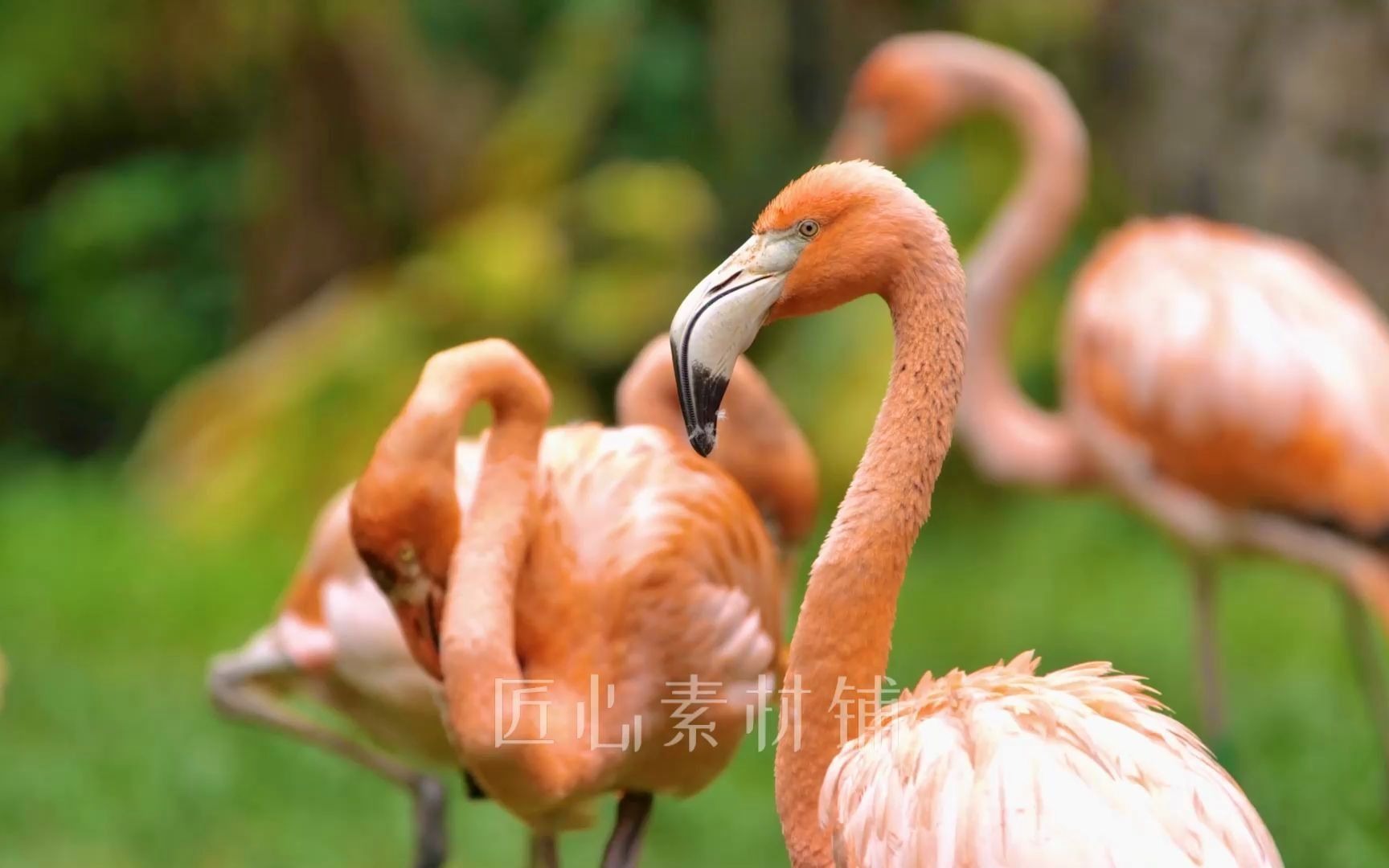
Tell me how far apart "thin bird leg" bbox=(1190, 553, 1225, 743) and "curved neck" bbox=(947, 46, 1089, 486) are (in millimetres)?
485

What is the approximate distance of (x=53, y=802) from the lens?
496 centimetres

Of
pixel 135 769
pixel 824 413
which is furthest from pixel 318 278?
pixel 135 769

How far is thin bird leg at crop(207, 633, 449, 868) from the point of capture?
4020 mm

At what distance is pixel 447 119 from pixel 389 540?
595 centimetres

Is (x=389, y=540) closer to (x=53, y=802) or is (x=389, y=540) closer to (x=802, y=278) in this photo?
(x=802, y=278)

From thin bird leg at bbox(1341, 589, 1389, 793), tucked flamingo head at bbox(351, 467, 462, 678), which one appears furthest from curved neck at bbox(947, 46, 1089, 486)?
tucked flamingo head at bbox(351, 467, 462, 678)

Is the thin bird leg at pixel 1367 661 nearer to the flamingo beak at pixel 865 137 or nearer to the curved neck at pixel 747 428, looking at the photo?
the curved neck at pixel 747 428

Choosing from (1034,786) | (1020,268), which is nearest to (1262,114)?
(1020,268)

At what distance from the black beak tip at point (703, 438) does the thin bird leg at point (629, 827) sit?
4.05 feet

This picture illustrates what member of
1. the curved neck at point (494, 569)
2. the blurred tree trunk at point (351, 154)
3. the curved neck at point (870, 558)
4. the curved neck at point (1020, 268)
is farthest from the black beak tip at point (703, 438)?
the blurred tree trunk at point (351, 154)

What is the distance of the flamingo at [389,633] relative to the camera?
3.81 m

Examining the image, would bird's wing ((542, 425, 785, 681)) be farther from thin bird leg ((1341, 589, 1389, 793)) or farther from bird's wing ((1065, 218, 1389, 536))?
thin bird leg ((1341, 589, 1389, 793))

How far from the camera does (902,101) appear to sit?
5.66 meters

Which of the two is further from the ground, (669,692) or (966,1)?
(966,1)
